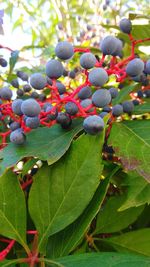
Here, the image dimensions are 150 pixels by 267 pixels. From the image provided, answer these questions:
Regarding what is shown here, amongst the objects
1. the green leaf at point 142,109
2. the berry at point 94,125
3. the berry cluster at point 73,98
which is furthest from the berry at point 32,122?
the green leaf at point 142,109

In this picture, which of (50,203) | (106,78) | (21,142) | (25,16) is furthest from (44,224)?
(25,16)

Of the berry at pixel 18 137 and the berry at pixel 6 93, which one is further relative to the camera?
the berry at pixel 6 93

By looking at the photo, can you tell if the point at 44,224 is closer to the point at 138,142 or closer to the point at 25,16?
the point at 138,142

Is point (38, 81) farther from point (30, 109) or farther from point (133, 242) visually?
point (133, 242)

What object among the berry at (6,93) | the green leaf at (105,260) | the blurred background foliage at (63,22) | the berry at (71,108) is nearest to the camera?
the green leaf at (105,260)

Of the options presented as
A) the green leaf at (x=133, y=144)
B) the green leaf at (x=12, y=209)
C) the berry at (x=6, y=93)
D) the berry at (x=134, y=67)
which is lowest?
the green leaf at (x=12, y=209)

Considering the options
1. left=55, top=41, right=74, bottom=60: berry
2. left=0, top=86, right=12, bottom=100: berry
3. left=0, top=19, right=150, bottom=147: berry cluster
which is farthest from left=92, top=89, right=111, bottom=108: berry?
left=0, top=86, right=12, bottom=100: berry

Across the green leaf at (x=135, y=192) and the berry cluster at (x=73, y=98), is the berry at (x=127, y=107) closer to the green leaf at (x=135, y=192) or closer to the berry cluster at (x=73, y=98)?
the berry cluster at (x=73, y=98)

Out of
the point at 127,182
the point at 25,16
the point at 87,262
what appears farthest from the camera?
the point at 25,16
